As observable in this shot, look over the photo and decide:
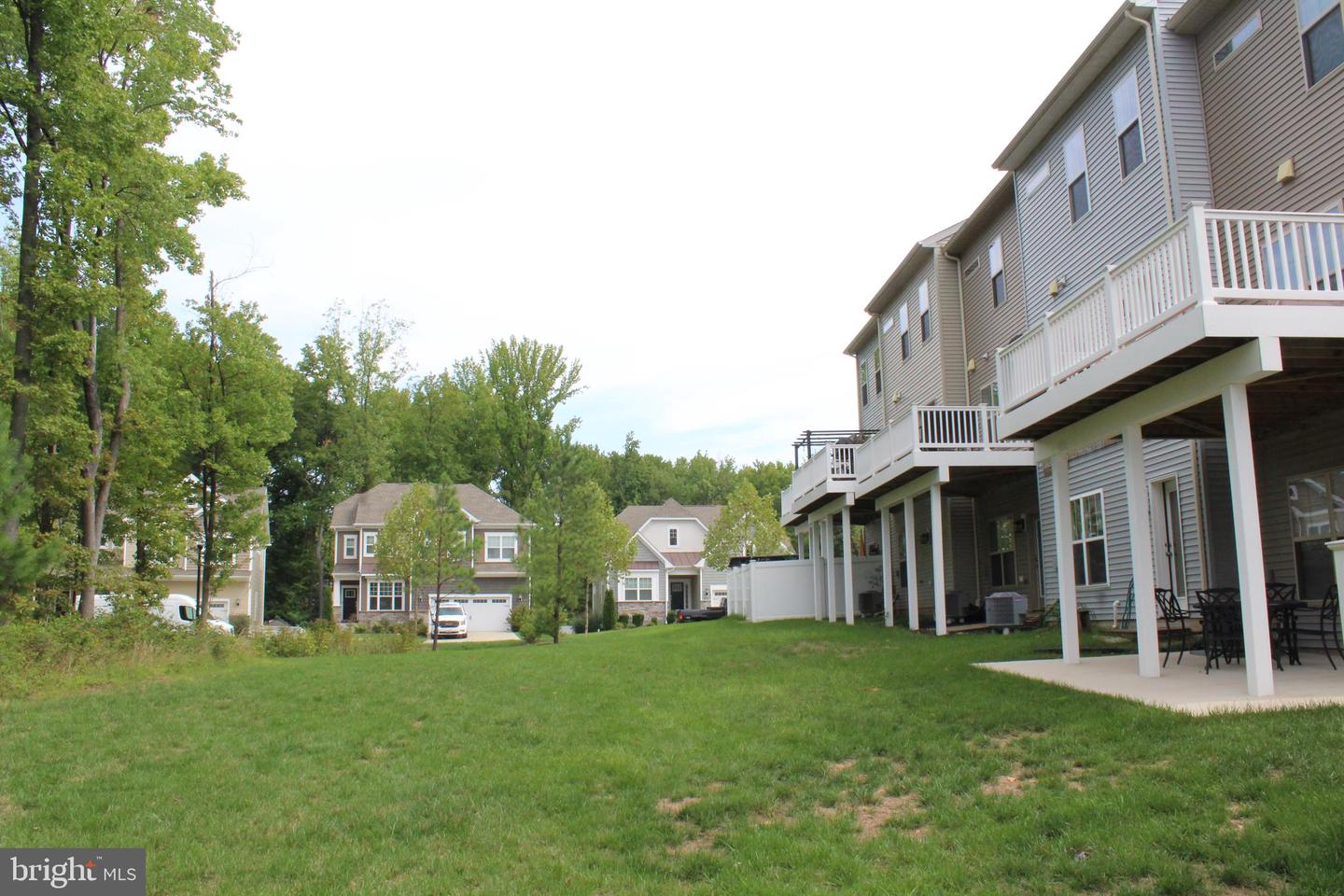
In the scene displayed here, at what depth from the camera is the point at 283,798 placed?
265 inches

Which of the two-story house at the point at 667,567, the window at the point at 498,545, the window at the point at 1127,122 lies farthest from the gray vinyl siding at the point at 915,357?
the window at the point at 498,545

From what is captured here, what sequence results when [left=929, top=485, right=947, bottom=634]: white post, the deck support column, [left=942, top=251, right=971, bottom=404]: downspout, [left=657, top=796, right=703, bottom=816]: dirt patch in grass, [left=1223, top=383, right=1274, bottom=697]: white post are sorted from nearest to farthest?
1. [left=657, top=796, right=703, bottom=816]: dirt patch in grass
2. [left=1223, top=383, right=1274, bottom=697]: white post
3. [left=929, top=485, right=947, bottom=634]: white post
4. [left=942, top=251, right=971, bottom=404]: downspout
5. the deck support column

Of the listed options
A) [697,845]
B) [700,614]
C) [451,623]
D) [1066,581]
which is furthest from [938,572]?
[700,614]

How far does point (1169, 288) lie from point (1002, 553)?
42.8ft

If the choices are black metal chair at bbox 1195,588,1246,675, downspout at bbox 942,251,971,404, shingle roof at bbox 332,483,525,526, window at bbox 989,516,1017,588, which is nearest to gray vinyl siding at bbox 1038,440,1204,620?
black metal chair at bbox 1195,588,1246,675

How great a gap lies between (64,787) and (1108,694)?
8457 mm

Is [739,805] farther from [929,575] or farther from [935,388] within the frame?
[929,575]

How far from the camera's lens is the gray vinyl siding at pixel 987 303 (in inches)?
733

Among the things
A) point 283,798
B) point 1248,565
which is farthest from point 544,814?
point 1248,565

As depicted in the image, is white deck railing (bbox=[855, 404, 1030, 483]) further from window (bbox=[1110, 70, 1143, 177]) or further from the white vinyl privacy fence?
the white vinyl privacy fence

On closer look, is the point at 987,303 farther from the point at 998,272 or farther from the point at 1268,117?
the point at 1268,117

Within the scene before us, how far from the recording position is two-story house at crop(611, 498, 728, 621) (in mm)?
49750

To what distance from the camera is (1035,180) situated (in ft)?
55.4

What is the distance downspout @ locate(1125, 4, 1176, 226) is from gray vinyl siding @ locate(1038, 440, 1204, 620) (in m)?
3.24
